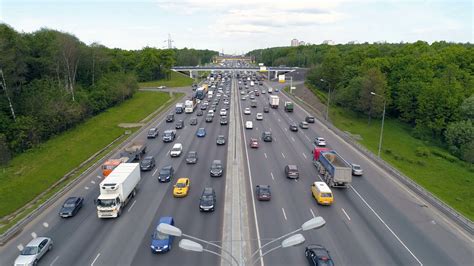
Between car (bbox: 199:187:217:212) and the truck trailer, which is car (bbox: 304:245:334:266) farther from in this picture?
the truck trailer

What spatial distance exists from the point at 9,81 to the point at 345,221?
209 ft

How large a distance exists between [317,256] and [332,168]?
16.8m

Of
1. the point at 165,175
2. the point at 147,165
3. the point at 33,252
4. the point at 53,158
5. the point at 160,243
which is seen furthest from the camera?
the point at 53,158

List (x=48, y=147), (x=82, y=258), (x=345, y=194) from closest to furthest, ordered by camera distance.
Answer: (x=82, y=258), (x=345, y=194), (x=48, y=147)

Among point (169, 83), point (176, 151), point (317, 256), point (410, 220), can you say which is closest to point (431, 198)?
point (410, 220)

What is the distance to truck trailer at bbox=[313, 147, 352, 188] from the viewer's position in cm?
3688

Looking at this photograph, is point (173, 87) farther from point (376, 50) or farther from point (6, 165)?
point (6, 165)

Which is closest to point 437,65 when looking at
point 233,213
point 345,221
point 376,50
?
point 376,50

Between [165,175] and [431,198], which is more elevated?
[165,175]

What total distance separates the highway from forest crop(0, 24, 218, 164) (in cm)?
2455

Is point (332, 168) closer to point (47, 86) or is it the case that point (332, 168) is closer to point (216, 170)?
point (216, 170)

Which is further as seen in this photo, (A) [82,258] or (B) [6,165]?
(B) [6,165]

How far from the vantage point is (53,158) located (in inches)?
2050

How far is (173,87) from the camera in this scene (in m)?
146
